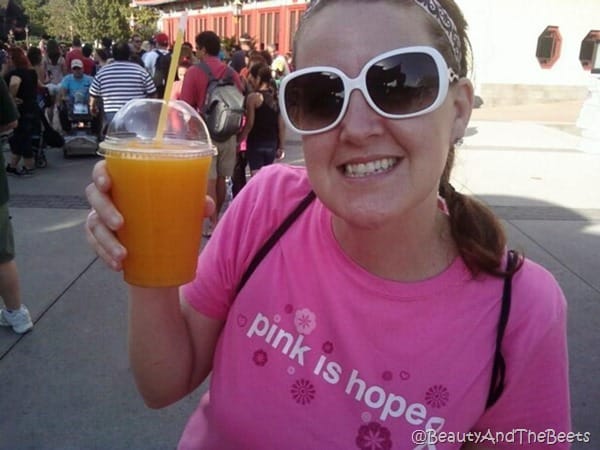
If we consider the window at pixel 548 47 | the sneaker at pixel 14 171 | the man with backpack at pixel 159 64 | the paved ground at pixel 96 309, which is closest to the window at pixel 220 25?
the window at pixel 548 47

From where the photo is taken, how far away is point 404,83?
1123 millimetres

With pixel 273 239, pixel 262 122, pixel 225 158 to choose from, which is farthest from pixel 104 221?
pixel 262 122

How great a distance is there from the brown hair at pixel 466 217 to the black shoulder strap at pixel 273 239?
370 millimetres

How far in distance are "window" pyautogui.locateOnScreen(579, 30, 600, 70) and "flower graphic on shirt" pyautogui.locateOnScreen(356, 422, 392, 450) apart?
20931mm

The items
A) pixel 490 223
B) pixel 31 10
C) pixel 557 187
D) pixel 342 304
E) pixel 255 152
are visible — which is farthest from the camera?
pixel 31 10

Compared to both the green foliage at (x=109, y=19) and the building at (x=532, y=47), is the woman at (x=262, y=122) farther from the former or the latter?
the green foliage at (x=109, y=19)

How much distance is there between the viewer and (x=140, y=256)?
3.81ft

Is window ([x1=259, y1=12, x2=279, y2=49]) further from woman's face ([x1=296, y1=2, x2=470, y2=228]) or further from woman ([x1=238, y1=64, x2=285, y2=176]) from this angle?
woman's face ([x1=296, y1=2, x2=470, y2=228])

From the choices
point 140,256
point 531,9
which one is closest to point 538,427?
point 140,256

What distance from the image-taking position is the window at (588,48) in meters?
19.0

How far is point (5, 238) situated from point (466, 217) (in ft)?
9.94

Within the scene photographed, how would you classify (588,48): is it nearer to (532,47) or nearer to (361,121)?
(532,47)

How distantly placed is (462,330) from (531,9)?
19.4 meters

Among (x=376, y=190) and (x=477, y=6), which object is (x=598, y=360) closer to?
Answer: (x=376, y=190)
